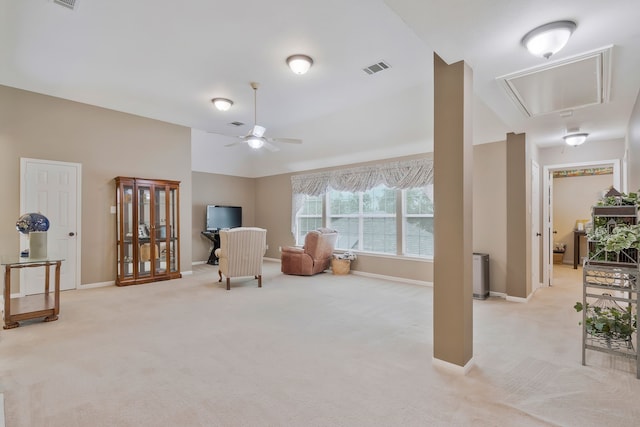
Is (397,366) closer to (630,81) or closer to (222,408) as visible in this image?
(222,408)

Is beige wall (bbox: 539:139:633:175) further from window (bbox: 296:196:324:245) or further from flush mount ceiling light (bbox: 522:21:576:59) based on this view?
window (bbox: 296:196:324:245)

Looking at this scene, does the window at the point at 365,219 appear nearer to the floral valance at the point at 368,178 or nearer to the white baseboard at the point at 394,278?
the floral valance at the point at 368,178

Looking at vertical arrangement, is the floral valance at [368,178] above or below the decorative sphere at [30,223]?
above

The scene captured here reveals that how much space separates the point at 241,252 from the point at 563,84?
178 inches

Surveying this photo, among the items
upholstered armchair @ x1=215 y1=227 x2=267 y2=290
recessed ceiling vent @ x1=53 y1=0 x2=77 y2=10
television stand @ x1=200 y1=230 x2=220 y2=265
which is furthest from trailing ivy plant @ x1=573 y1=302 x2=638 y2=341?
television stand @ x1=200 y1=230 x2=220 y2=265

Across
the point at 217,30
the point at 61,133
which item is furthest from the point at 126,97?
the point at 217,30

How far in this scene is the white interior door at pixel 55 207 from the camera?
4.58 m

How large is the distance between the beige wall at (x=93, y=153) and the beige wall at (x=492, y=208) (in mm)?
5253

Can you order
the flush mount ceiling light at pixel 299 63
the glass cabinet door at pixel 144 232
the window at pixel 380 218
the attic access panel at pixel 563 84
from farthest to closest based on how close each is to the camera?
1. the window at pixel 380 218
2. the glass cabinet door at pixel 144 232
3. the flush mount ceiling light at pixel 299 63
4. the attic access panel at pixel 563 84

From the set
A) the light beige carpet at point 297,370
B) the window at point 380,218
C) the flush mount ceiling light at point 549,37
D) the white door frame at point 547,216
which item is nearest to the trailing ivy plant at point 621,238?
the light beige carpet at point 297,370

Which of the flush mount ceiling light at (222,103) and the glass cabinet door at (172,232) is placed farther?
the glass cabinet door at (172,232)

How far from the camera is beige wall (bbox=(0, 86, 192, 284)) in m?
4.45

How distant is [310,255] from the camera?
639 centimetres

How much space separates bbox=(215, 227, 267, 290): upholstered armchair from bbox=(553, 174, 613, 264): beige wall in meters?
7.66
